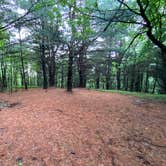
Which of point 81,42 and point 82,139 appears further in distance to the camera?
point 81,42

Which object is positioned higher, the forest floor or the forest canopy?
the forest canopy

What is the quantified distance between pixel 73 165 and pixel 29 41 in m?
11.8

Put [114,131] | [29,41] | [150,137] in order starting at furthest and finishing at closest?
[29,41] → [114,131] → [150,137]

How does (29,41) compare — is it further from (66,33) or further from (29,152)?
(29,152)

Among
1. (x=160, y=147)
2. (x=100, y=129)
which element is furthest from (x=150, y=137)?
(x=100, y=129)

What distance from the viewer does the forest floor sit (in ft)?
10.2

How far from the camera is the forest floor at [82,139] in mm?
3100

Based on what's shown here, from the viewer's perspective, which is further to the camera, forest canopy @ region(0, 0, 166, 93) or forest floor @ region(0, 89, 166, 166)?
forest canopy @ region(0, 0, 166, 93)

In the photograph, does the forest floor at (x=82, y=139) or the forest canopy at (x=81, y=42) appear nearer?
the forest floor at (x=82, y=139)

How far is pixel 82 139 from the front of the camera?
12.8 feet

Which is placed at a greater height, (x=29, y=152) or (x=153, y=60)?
(x=153, y=60)

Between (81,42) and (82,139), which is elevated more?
(81,42)

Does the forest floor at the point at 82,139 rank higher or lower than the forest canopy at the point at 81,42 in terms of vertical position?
lower

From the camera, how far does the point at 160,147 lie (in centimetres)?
364
